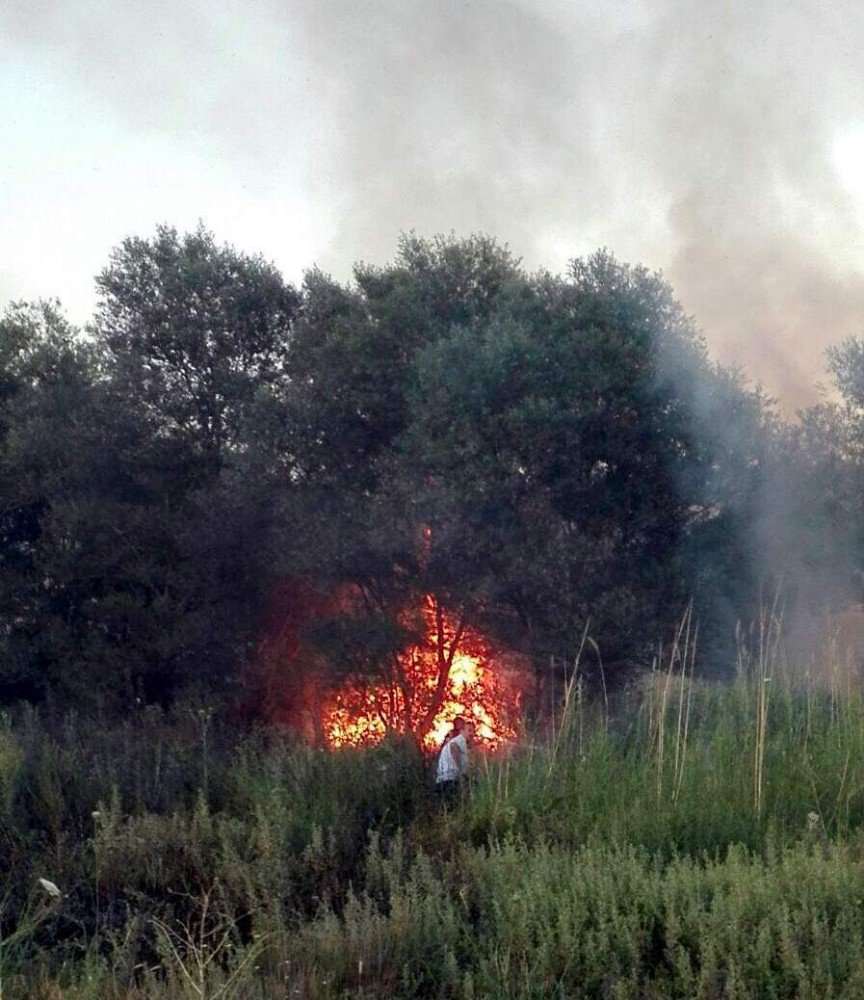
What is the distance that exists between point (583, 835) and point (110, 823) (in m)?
2.83

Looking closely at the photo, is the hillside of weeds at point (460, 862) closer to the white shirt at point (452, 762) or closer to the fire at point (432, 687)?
the white shirt at point (452, 762)

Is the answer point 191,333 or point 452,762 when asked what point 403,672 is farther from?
point 452,762

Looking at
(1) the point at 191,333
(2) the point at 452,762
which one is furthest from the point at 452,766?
(1) the point at 191,333

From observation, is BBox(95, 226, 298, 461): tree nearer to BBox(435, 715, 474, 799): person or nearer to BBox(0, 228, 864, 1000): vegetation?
BBox(0, 228, 864, 1000): vegetation

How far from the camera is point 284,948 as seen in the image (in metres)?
6.09

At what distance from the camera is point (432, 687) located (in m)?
16.8

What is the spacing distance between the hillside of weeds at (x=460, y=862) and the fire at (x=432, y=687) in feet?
16.3

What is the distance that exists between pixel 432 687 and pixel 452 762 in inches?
280

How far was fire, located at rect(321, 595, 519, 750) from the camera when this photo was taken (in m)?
16.3

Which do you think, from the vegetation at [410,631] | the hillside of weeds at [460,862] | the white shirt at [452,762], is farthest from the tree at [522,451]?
the white shirt at [452,762]

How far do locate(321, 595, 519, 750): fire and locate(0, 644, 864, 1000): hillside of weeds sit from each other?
4.98 metres

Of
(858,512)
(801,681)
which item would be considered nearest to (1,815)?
(801,681)

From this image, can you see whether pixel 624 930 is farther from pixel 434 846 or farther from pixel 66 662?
pixel 66 662

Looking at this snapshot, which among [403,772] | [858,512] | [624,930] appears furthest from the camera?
[858,512]
